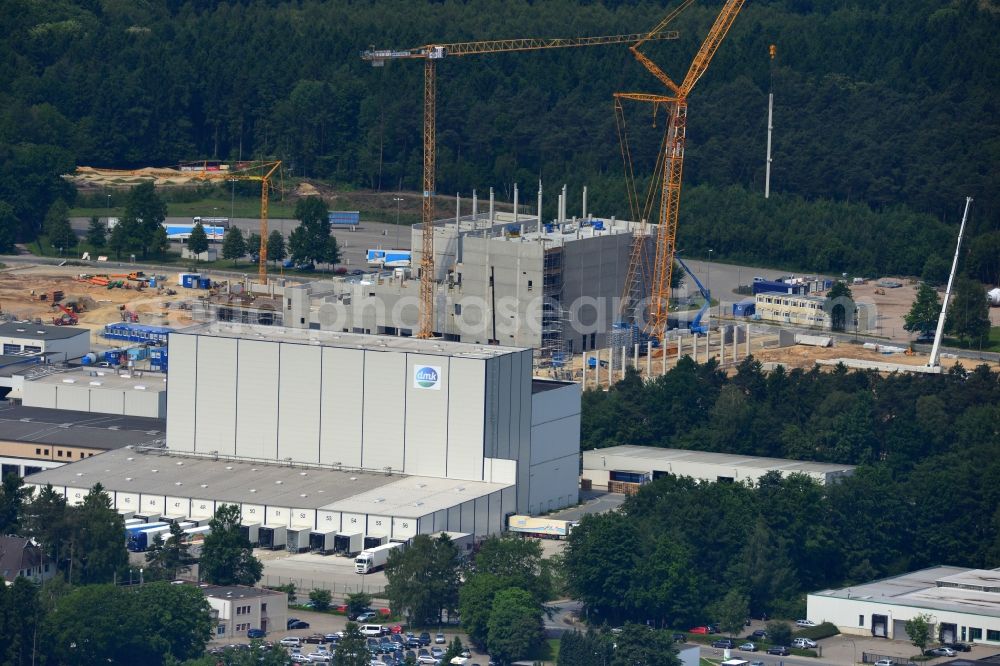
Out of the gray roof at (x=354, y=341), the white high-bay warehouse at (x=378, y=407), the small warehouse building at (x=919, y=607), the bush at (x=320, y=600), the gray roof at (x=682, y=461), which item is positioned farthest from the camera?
the gray roof at (x=682, y=461)

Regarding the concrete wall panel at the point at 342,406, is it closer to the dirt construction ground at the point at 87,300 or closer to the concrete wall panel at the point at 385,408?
the concrete wall panel at the point at 385,408

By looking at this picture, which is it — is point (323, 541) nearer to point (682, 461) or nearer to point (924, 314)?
point (682, 461)

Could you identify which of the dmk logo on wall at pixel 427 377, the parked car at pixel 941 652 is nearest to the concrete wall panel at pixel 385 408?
the dmk logo on wall at pixel 427 377

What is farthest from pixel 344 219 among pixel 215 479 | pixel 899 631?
pixel 899 631

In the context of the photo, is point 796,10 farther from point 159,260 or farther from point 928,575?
point 928,575

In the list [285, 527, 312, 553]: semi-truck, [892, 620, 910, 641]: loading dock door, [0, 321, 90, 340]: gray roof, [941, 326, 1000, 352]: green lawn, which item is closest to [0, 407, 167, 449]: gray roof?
[285, 527, 312, 553]: semi-truck

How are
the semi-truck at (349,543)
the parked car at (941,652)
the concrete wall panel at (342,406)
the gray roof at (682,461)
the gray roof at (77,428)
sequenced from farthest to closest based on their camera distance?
the gray roof at (77,428) < the gray roof at (682,461) < the concrete wall panel at (342,406) < the semi-truck at (349,543) < the parked car at (941,652)

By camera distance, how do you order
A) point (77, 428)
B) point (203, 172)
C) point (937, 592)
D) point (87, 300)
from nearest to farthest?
point (937, 592) → point (77, 428) → point (87, 300) → point (203, 172)
